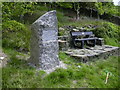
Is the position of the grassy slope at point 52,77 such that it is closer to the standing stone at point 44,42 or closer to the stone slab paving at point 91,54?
the standing stone at point 44,42

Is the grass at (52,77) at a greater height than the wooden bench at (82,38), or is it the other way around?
the wooden bench at (82,38)

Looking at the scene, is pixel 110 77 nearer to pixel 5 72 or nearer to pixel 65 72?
pixel 65 72

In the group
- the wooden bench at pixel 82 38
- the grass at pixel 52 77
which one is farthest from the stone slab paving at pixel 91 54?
the wooden bench at pixel 82 38

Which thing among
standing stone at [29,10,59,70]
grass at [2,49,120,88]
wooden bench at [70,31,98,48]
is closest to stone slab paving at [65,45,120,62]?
grass at [2,49,120,88]

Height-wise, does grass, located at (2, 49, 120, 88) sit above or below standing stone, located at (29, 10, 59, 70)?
below

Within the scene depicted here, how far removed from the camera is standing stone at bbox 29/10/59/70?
5738 mm

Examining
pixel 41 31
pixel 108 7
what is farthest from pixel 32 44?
pixel 108 7

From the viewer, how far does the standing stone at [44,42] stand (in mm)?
5738

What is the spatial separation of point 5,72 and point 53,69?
172 cm

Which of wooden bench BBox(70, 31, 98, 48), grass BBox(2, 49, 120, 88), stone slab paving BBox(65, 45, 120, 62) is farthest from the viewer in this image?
wooden bench BBox(70, 31, 98, 48)

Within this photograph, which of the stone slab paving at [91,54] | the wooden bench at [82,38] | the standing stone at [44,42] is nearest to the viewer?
the standing stone at [44,42]

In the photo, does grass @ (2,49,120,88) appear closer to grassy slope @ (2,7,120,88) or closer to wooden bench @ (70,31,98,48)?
grassy slope @ (2,7,120,88)

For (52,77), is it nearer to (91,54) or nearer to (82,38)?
(91,54)

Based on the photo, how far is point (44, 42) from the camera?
5.78 m
